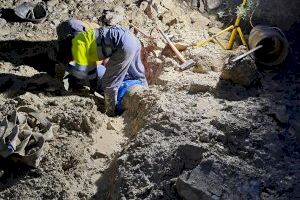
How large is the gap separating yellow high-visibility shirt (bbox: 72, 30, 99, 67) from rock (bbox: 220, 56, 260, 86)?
4.98 feet

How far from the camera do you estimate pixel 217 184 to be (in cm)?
283

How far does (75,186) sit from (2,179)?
2.27 feet

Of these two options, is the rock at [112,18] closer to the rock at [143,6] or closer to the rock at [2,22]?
the rock at [143,6]

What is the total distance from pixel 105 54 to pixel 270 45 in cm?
213

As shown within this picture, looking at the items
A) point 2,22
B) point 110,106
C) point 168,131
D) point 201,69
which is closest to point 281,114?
point 168,131

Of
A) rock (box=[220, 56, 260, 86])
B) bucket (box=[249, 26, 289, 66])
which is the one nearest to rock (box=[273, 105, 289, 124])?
rock (box=[220, 56, 260, 86])

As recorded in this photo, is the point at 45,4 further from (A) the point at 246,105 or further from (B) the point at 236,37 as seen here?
(A) the point at 246,105

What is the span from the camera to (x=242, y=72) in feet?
13.1

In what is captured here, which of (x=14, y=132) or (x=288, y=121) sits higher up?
(x=288, y=121)

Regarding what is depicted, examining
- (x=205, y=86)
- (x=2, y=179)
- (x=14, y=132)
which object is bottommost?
(x=2, y=179)

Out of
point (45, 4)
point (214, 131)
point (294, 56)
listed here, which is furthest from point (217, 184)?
point (45, 4)

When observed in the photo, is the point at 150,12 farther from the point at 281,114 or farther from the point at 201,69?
the point at 281,114

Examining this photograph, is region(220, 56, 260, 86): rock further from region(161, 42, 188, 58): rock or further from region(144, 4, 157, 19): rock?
region(144, 4, 157, 19): rock

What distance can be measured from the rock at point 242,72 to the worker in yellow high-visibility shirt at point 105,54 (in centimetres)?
116
